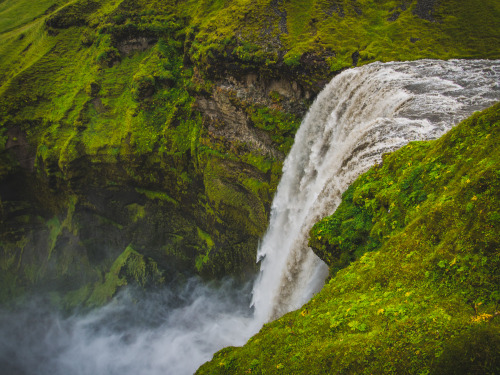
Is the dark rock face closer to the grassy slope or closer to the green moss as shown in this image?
the grassy slope

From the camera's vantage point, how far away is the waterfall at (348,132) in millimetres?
11148

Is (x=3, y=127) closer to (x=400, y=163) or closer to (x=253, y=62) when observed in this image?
(x=253, y=62)

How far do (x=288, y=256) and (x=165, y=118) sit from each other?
60.9ft

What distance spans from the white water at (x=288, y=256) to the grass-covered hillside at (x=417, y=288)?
344cm

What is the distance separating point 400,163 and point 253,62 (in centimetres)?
1604

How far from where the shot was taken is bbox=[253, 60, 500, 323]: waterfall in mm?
11148

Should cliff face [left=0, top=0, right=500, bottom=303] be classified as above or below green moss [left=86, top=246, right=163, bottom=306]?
above

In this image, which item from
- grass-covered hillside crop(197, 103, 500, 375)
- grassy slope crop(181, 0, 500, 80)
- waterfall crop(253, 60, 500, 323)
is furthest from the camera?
grassy slope crop(181, 0, 500, 80)

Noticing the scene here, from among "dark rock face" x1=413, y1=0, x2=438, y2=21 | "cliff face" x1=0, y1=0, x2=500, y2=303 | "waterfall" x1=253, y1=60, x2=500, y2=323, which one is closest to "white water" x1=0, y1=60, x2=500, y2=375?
"waterfall" x1=253, y1=60, x2=500, y2=323

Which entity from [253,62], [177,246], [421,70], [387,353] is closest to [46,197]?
[177,246]

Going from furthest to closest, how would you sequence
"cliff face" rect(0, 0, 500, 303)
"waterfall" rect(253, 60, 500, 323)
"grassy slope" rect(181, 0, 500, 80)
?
"cliff face" rect(0, 0, 500, 303) → "grassy slope" rect(181, 0, 500, 80) → "waterfall" rect(253, 60, 500, 323)

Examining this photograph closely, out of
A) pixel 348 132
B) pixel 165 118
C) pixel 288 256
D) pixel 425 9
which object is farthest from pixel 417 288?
pixel 165 118

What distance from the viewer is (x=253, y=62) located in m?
22.1

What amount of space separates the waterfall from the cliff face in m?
2.78
